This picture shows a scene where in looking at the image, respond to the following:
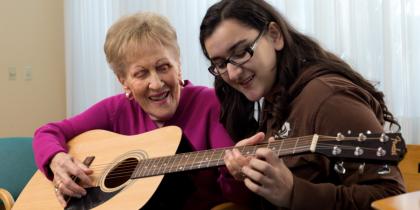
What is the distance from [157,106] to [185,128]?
0.13 m

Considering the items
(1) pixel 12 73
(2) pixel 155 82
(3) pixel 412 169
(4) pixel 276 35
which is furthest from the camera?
(1) pixel 12 73

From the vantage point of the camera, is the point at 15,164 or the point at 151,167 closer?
the point at 151,167

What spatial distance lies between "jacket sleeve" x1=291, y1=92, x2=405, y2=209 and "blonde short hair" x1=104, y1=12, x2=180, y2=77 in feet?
2.36

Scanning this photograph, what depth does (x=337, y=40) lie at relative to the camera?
2.32 metres

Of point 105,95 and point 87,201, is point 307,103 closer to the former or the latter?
point 87,201

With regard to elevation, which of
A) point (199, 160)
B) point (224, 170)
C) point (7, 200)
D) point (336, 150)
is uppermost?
point (336, 150)

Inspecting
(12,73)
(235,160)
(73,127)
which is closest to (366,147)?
(235,160)

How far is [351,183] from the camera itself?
3.80 ft

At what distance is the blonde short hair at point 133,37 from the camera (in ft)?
5.32

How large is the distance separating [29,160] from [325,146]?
1.67 meters

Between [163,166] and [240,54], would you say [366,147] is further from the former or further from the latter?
[163,166]

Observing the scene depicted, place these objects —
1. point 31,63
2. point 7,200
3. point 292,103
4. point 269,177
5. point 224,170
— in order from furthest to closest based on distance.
→ point 31,63 → point 7,200 → point 224,170 → point 292,103 → point 269,177

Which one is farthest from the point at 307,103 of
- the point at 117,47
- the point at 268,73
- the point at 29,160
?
the point at 29,160

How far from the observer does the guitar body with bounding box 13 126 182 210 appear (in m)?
1.38
